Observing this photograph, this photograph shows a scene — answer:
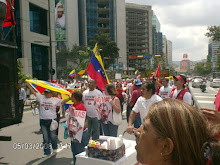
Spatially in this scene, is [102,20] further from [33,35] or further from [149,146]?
[149,146]

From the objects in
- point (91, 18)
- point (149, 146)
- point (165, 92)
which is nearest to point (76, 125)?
point (149, 146)

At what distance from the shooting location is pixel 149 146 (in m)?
1.19

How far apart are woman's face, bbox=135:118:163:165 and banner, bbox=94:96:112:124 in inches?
164

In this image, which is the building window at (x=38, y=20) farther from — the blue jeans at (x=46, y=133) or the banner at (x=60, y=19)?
the blue jeans at (x=46, y=133)

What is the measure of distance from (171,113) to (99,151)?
7.38 ft

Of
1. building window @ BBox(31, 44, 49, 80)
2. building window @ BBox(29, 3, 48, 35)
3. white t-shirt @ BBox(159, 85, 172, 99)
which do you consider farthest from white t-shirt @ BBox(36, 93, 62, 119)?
building window @ BBox(29, 3, 48, 35)

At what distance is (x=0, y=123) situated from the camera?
3789mm

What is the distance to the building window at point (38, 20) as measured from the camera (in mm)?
28545

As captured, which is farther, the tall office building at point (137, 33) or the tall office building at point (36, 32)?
the tall office building at point (137, 33)

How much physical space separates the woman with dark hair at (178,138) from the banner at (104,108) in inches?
165

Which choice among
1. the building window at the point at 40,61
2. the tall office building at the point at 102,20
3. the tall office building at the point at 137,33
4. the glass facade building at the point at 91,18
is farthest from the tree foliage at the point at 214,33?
the tall office building at the point at 137,33

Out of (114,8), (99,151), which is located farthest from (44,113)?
(114,8)

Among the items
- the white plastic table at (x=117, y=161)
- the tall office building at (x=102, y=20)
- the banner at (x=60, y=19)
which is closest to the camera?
the white plastic table at (x=117, y=161)

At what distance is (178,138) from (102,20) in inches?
3542
